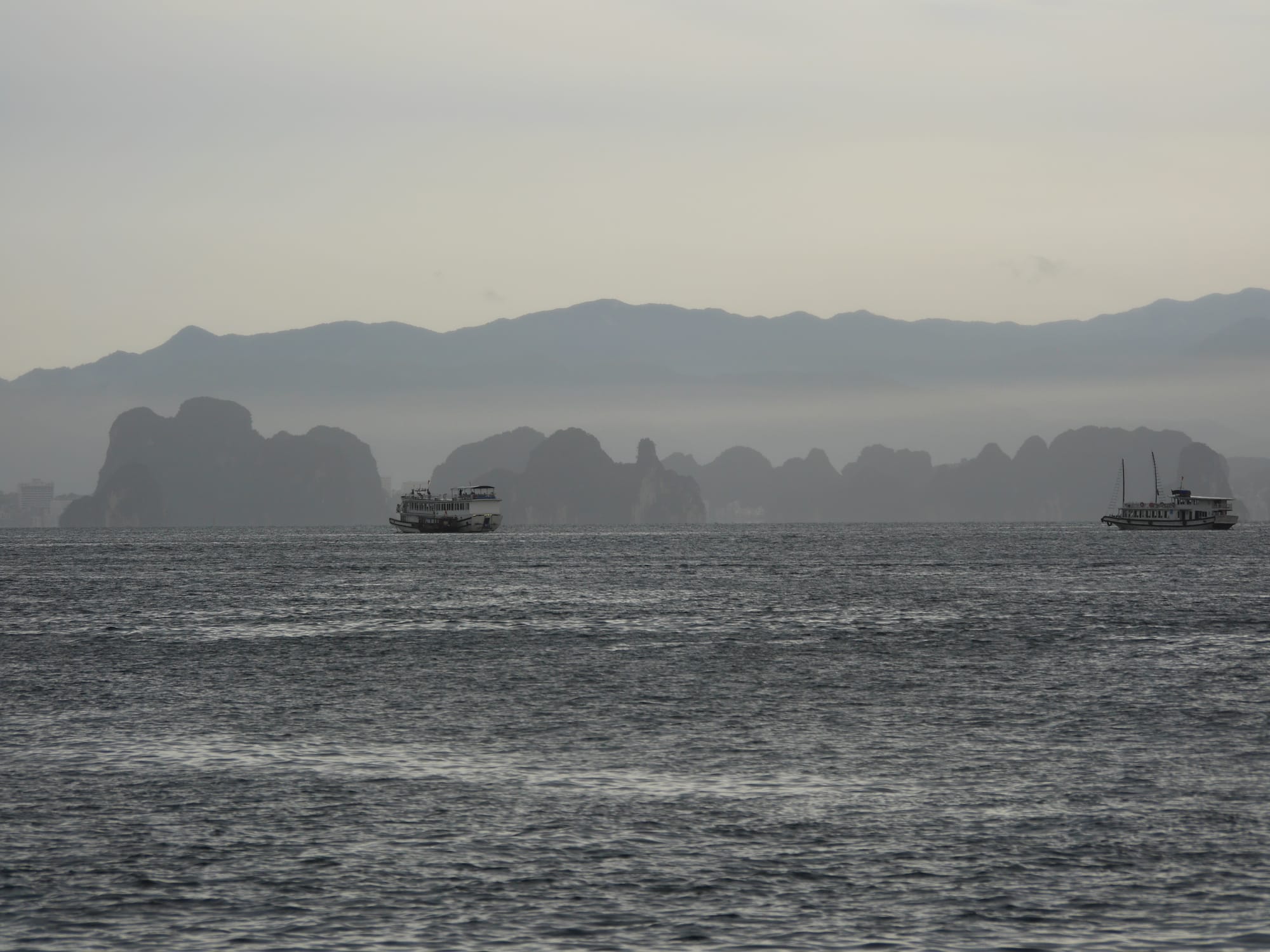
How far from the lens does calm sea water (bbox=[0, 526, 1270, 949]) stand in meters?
26.4

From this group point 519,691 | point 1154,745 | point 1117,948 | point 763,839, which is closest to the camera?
point 1117,948

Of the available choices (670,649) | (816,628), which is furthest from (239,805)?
(816,628)

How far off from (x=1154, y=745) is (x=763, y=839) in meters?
18.8

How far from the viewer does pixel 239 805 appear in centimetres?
3609

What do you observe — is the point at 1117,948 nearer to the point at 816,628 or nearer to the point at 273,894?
the point at 273,894

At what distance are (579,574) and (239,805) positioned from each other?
13337 cm

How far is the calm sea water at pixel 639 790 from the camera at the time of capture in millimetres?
26359

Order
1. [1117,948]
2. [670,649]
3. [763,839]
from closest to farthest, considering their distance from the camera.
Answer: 1. [1117,948]
2. [763,839]
3. [670,649]

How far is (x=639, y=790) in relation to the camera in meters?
37.8

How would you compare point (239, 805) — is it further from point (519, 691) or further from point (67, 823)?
point (519, 691)

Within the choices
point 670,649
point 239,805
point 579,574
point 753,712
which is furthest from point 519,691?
point 579,574

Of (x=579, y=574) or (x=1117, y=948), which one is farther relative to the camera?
(x=579, y=574)

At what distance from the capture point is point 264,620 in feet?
327

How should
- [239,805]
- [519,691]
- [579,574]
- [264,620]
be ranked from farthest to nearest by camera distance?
1. [579,574]
2. [264,620]
3. [519,691]
4. [239,805]
